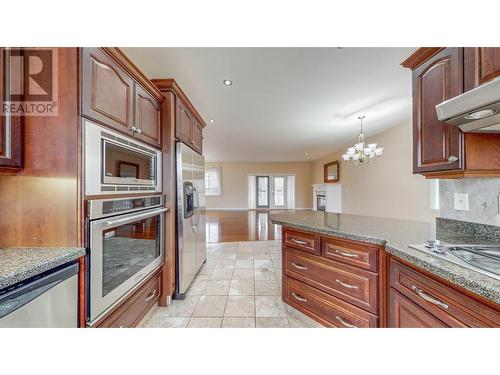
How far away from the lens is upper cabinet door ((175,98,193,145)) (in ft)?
6.41

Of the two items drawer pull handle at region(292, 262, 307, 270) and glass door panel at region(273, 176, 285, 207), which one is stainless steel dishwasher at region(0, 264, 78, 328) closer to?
drawer pull handle at region(292, 262, 307, 270)

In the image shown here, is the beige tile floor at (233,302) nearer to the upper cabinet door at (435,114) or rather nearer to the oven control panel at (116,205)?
the oven control panel at (116,205)

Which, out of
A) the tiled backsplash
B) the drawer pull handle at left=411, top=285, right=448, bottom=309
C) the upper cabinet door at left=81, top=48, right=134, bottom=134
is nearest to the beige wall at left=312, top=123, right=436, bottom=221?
the tiled backsplash

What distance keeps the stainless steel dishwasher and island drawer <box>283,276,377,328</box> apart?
148 cm

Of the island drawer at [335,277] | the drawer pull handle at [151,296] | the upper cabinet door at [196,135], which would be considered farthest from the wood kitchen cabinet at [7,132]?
the island drawer at [335,277]

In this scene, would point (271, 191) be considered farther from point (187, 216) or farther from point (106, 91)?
point (106, 91)

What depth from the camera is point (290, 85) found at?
233 cm

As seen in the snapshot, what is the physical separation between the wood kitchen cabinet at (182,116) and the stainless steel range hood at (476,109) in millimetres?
1981

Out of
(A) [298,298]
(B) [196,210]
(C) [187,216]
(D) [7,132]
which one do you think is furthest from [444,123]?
(D) [7,132]

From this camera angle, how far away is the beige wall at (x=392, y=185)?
3.64m

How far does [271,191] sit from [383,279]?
844 centimetres
